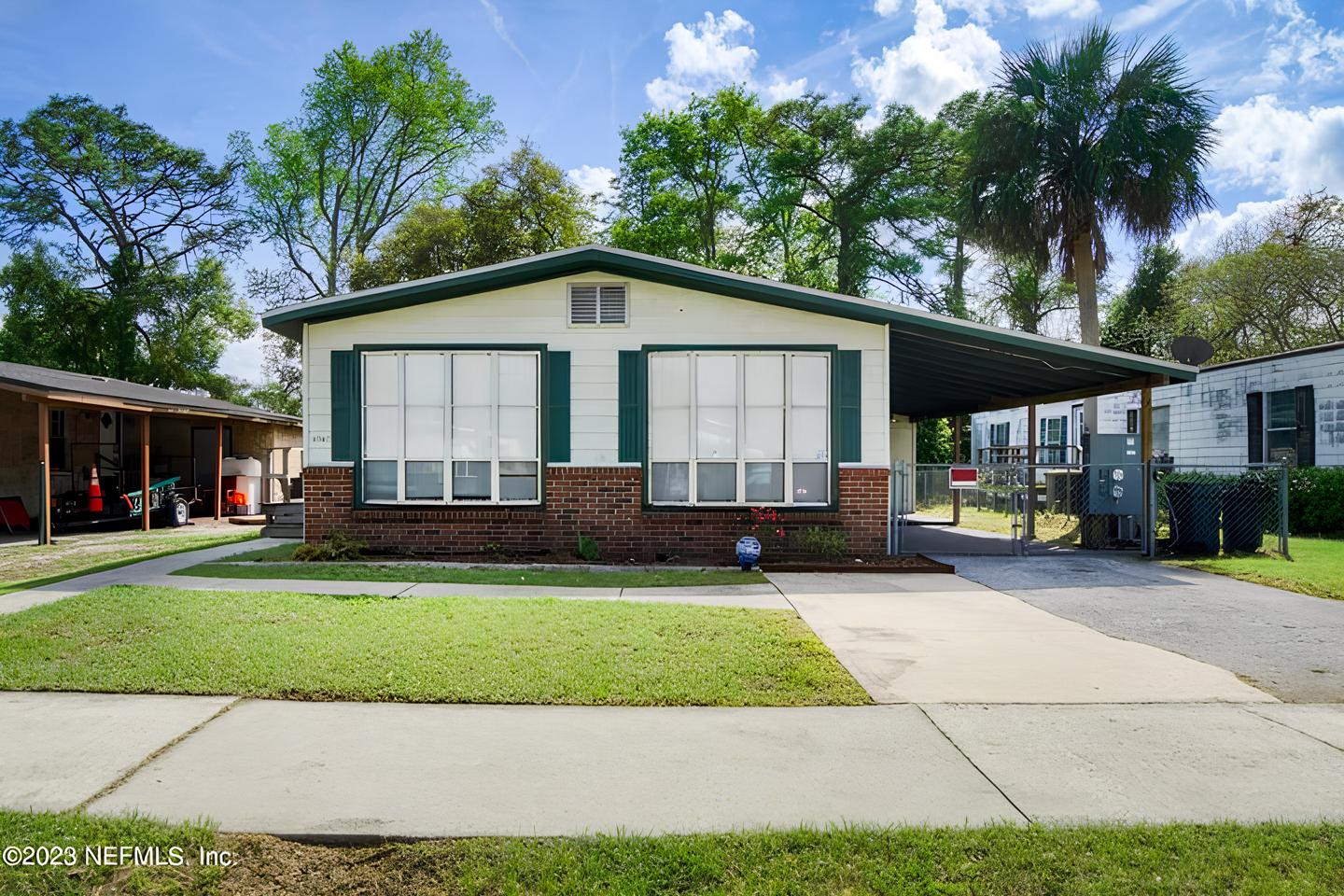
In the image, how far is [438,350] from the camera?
11055 mm

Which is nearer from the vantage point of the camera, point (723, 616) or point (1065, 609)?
point (723, 616)

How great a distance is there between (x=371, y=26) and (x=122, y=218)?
1414 centimetres

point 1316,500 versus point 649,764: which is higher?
point 1316,500

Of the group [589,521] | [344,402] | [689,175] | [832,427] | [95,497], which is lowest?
[589,521]

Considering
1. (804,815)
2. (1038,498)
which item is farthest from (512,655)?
(1038,498)

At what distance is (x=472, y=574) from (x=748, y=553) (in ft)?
11.0

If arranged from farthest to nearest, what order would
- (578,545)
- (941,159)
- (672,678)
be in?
(941,159), (578,545), (672,678)

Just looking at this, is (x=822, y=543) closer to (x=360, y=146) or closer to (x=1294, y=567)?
(x=1294, y=567)

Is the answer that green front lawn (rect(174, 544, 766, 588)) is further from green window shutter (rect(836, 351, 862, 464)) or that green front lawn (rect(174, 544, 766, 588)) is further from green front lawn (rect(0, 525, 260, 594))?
green window shutter (rect(836, 351, 862, 464))

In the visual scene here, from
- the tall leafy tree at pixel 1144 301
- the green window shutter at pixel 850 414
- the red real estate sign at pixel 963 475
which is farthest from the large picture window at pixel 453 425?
the tall leafy tree at pixel 1144 301

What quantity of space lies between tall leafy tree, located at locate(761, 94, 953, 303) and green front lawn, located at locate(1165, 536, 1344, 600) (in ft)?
63.4

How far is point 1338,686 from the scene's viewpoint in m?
5.49

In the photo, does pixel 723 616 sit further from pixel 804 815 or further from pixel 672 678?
pixel 804 815

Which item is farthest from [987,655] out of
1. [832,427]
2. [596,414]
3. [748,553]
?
[596,414]
